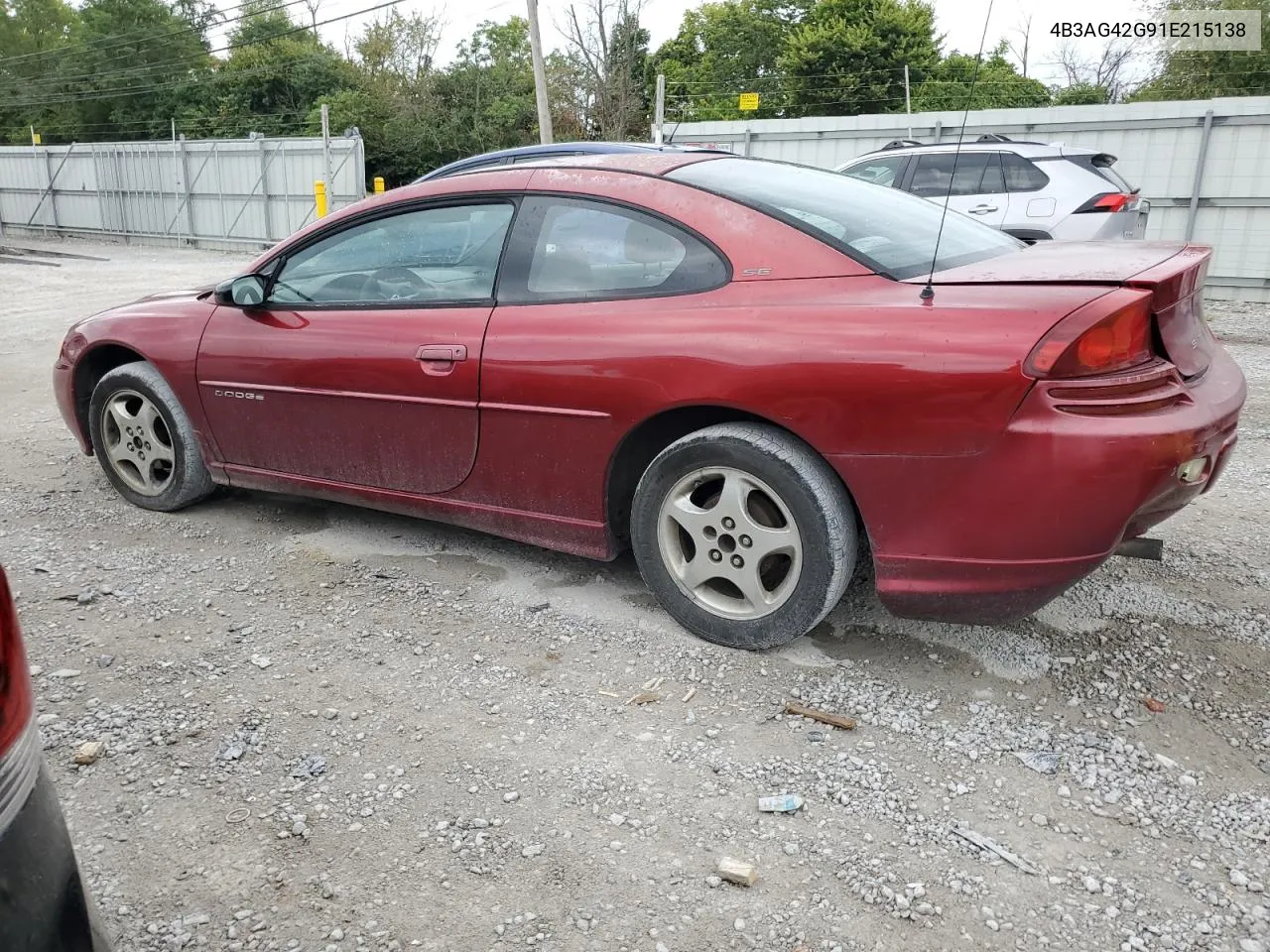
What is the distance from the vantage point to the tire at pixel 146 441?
422cm

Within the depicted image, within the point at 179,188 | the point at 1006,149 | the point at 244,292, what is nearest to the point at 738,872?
the point at 244,292

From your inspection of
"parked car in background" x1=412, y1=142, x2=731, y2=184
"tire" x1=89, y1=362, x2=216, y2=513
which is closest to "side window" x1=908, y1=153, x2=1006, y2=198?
"parked car in background" x1=412, y1=142, x2=731, y2=184

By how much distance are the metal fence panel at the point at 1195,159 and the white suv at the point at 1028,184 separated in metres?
1.99

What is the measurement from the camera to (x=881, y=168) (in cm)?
1038

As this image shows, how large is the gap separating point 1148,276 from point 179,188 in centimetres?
2274

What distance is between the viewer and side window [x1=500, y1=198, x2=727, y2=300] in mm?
3010

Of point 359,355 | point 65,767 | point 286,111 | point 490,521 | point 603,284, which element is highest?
point 286,111

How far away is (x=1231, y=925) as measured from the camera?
1.93 m

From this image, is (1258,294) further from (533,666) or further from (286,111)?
(286,111)

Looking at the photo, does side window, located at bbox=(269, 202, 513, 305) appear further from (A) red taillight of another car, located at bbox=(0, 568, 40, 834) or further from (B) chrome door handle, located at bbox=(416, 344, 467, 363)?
(A) red taillight of another car, located at bbox=(0, 568, 40, 834)

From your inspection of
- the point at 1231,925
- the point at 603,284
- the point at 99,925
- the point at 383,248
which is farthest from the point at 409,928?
the point at 383,248

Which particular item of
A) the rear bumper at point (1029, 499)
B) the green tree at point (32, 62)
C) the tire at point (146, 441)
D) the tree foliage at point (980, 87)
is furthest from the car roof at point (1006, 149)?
the green tree at point (32, 62)

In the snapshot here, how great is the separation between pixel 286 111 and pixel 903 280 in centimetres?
4179

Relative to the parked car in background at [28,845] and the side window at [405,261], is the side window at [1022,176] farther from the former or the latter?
the parked car in background at [28,845]
